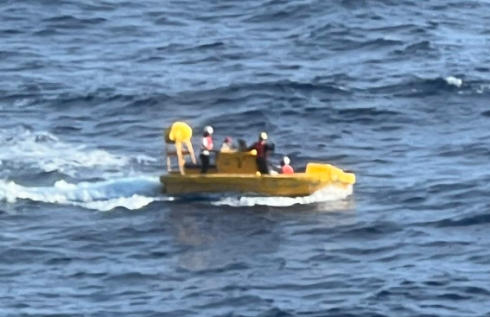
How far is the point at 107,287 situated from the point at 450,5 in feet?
135

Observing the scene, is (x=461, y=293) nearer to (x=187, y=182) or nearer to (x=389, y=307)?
(x=389, y=307)

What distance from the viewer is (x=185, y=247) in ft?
171

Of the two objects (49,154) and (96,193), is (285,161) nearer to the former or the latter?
(96,193)

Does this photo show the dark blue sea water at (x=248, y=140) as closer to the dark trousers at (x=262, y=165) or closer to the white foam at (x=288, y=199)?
the white foam at (x=288, y=199)

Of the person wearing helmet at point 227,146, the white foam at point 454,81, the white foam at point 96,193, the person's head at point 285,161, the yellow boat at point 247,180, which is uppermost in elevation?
the person wearing helmet at point 227,146

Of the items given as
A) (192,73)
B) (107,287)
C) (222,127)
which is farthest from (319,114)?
(107,287)

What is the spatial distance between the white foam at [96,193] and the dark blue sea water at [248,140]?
10cm

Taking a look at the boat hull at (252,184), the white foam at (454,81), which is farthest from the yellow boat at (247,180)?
the white foam at (454,81)

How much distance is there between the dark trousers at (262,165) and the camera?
5656cm

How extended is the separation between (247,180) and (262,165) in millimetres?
777

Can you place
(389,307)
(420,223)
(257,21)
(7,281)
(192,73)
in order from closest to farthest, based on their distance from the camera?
(389,307) < (7,281) < (420,223) < (192,73) < (257,21)

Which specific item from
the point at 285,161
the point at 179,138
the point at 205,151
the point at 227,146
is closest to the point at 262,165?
the point at 285,161

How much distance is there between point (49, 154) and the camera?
205ft

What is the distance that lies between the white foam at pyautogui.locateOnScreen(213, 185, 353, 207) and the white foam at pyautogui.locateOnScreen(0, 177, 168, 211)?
2430mm
